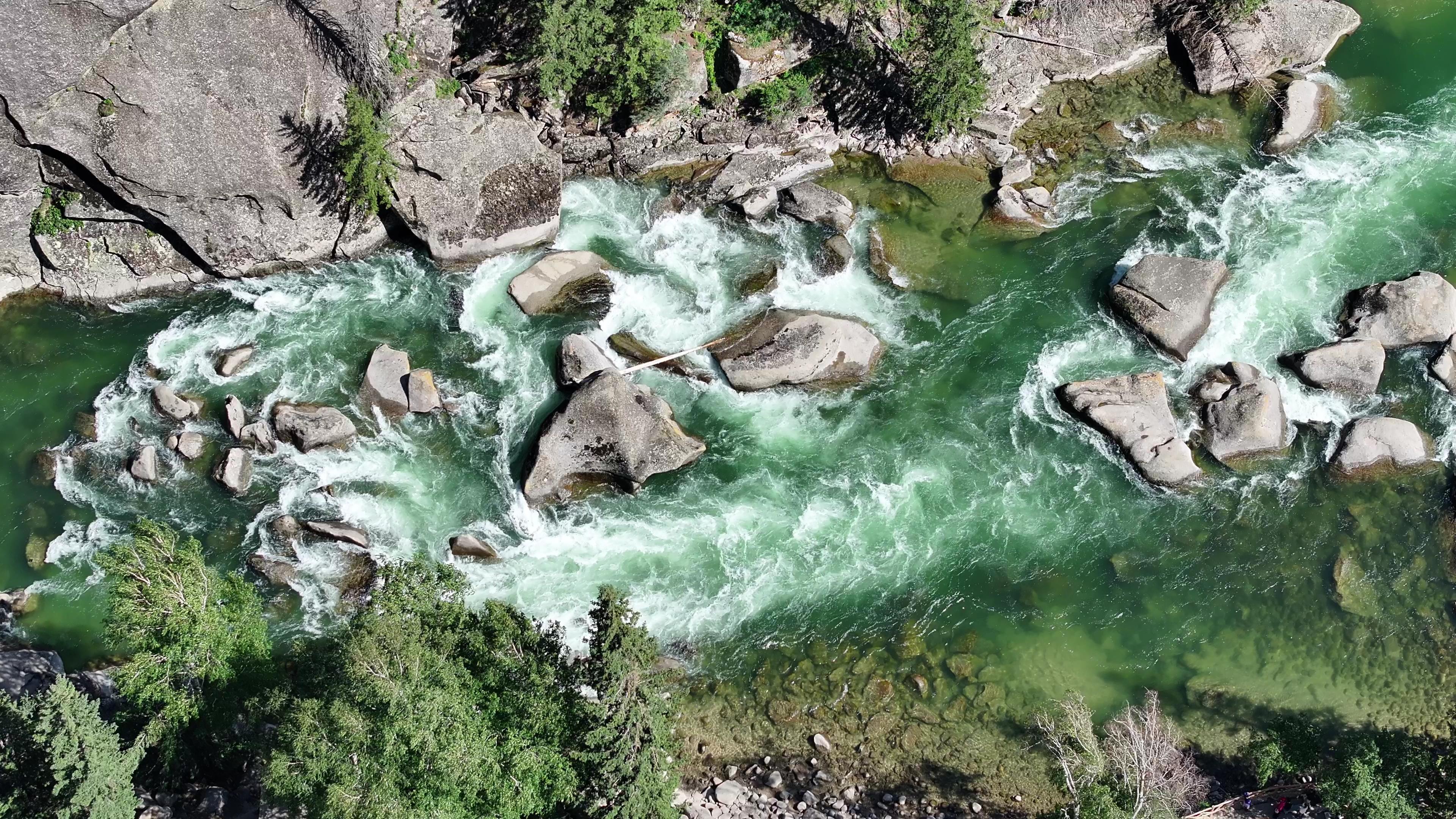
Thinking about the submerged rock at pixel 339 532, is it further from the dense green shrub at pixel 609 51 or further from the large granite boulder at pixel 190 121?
the dense green shrub at pixel 609 51

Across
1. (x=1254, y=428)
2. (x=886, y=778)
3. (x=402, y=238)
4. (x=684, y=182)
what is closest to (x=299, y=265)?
(x=402, y=238)

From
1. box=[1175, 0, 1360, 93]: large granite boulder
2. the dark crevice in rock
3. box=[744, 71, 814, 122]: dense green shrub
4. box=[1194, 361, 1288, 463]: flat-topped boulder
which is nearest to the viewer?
box=[1194, 361, 1288, 463]: flat-topped boulder

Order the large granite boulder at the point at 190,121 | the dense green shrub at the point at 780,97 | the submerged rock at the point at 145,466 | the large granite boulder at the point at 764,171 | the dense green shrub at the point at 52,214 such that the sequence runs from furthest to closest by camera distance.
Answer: the dense green shrub at the point at 780,97, the large granite boulder at the point at 764,171, the dense green shrub at the point at 52,214, the large granite boulder at the point at 190,121, the submerged rock at the point at 145,466

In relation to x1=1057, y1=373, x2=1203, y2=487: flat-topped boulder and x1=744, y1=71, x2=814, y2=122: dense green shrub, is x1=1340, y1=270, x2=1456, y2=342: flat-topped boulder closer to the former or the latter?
x1=1057, y1=373, x2=1203, y2=487: flat-topped boulder

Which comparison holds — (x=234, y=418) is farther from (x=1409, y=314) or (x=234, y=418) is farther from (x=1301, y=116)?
(x=1301, y=116)

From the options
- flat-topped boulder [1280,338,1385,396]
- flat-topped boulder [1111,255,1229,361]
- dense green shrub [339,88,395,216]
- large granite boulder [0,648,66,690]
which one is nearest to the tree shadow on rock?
dense green shrub [339,88,395,216]

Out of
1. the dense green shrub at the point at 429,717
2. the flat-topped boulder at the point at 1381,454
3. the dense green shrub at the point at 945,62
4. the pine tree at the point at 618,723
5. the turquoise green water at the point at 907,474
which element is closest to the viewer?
the dense green shrub at the point at 429,717

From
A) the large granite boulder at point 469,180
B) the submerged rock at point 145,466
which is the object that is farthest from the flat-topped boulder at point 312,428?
the large granite boulder at point 469,180
